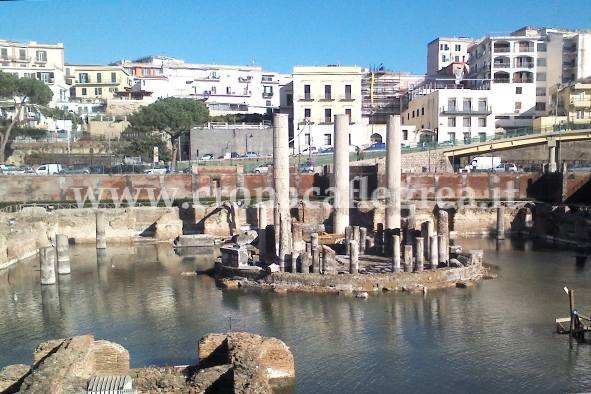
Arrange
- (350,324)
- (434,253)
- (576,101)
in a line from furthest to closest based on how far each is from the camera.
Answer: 1. (576,101)
2. (434,253)
3. (350,324)

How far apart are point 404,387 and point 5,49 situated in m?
74.4

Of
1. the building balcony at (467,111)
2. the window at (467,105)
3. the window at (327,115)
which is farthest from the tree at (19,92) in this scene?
the window at (467,105)

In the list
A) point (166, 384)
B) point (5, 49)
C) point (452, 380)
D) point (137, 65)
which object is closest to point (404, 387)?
point (452, 380)

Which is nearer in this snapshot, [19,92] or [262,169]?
[262,169]

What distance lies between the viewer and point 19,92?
59781mm

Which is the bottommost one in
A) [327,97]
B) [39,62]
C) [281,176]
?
[281,176]

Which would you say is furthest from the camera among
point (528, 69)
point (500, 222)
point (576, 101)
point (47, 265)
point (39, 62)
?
point (39, 62)

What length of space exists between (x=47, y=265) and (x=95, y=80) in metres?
60.6

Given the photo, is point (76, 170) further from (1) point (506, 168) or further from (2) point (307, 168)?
(1) point (506, 168)

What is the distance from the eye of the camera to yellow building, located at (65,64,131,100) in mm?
83125

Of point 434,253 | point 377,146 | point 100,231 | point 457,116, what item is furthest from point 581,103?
point 100,231

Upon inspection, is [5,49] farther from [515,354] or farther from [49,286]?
[515,354]

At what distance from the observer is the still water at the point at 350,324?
55.4ft

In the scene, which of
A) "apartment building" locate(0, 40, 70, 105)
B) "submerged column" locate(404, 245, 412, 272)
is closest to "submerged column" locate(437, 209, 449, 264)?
"submerged column" locate(404, 245, 412, 272)
